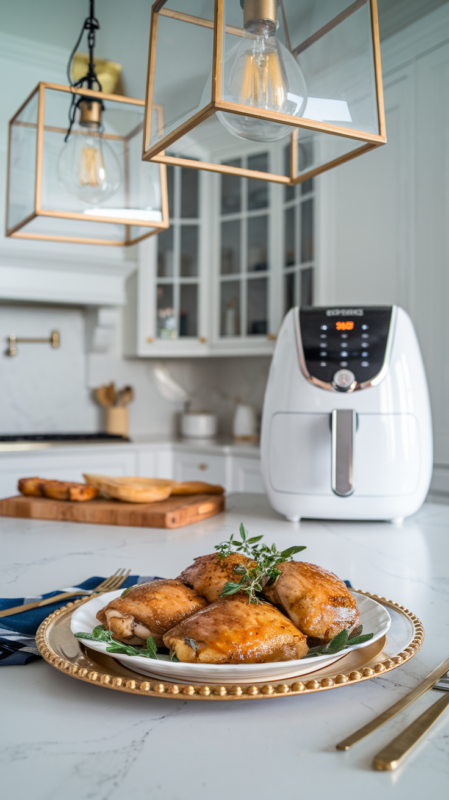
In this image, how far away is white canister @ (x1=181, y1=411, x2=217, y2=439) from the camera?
3568 mm

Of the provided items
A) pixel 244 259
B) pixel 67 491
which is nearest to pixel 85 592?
pixel 67 491

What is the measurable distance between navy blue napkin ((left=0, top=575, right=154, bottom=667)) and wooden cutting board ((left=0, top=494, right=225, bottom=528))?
0.40 metres

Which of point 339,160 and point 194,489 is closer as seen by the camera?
point 339,160

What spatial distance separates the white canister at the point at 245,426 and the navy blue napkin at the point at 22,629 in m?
2.60

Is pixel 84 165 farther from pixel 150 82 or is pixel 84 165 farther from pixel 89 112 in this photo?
pixel 150 82

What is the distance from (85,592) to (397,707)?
1.33 ft

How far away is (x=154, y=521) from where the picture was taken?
1.21 m

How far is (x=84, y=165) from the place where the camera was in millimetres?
1158

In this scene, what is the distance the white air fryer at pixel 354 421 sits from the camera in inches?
49.3

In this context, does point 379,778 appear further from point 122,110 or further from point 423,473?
point 122,110

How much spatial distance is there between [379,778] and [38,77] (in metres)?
3.35

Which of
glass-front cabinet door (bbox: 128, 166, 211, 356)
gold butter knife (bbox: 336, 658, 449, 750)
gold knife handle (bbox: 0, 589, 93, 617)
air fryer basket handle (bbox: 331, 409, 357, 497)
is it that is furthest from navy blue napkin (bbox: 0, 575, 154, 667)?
glass-front cabinet door (bbox: 128, 166, 211, 356)

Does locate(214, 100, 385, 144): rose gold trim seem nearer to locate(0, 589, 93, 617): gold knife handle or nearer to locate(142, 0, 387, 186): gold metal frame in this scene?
locate(142, 0, 387, 186): gold metal frame

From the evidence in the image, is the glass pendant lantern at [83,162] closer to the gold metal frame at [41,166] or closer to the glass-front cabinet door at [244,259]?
the gold metal frame at [41,166]
